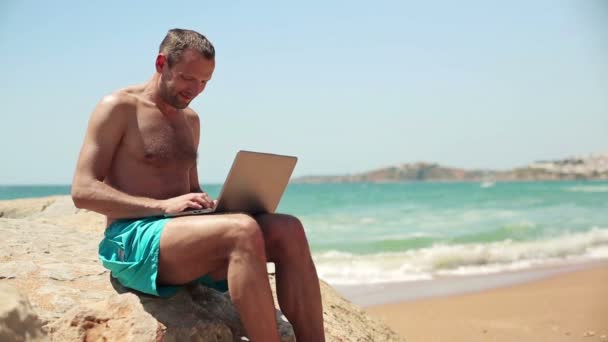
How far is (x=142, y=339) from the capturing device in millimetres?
2709

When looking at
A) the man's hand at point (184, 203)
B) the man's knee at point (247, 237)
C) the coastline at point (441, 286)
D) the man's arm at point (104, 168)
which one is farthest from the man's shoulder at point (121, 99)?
the coastline at point (441, 286)

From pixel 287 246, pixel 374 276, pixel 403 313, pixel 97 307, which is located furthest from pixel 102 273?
pixel 374 276

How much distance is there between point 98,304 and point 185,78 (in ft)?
3.72

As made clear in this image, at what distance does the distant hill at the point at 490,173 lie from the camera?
6725cm

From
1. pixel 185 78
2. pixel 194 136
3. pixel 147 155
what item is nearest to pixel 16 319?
pixel 147 155

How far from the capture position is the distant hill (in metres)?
67.2

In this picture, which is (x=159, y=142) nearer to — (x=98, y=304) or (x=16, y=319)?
(x=98, y=304)

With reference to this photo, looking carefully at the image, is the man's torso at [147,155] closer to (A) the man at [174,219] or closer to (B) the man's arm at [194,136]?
(A) the man at [174,219]

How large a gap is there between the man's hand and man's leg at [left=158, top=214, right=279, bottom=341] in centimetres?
12

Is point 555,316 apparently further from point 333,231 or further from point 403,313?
point 333,231

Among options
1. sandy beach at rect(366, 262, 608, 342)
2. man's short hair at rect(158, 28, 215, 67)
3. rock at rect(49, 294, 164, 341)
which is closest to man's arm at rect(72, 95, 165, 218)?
man's short hair at rect(158, 28, 215, 67)

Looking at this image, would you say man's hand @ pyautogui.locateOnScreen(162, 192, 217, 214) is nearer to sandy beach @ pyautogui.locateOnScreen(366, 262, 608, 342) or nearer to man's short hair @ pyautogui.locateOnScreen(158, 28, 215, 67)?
man's short hair @ pyautogui.locateOnScreen(158, 28, 215, 67)

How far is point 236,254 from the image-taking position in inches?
103

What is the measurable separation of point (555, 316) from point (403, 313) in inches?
62.9
